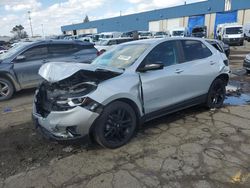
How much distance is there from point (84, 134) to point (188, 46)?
288 centimetres

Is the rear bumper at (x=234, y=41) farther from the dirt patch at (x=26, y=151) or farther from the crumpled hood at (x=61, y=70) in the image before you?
the dirt patch at (x=26, y=151)

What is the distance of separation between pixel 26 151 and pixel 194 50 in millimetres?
3740

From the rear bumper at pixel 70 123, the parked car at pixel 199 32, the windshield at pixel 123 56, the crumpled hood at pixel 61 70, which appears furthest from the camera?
the parked car at pixel 199 32

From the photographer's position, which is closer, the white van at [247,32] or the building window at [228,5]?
the white van at [247,32]

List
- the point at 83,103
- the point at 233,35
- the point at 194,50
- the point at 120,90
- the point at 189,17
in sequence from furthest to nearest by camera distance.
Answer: the point at 189,17, the point at 233,35, the point at 194,50, the point at 120,90, the point at 83,103

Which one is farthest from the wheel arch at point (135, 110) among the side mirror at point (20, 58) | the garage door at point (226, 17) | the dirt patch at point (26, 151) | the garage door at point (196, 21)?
the garage door at point (196, 21)

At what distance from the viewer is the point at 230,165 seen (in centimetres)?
356

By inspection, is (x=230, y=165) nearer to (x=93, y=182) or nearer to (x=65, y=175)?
(x=93, y=182)

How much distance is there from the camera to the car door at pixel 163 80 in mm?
4408

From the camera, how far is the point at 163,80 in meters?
4.61

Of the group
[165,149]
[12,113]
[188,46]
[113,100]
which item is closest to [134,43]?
[188,46]

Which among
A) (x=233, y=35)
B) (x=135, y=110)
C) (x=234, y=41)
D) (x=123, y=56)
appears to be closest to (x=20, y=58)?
(x=123, y=56)

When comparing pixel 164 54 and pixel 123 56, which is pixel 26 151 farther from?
pixel 164 54

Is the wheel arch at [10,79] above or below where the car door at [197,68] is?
below
